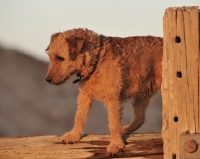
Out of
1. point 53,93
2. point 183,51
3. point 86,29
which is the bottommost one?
point 183,51

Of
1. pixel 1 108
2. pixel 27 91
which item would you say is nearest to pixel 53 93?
pixel 27 91

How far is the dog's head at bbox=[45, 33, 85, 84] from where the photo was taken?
6188 millimetres

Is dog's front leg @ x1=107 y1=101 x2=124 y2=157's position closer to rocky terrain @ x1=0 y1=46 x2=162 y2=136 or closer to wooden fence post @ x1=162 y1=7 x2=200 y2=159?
wooden fence post @ x1=162 y1=7 x2=200 y2=159

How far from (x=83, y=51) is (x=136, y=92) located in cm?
86

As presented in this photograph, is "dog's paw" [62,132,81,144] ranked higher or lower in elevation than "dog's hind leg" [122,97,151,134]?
lower

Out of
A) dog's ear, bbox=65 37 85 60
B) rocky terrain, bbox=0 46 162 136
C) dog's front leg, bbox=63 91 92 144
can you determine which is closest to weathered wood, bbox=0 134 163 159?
dog's front leg, bbox=63 91 92 144

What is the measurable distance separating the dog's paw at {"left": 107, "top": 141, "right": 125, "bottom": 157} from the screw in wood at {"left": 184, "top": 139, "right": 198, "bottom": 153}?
108cm

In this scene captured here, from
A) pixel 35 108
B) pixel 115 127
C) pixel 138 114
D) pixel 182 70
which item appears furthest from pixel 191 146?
pixel 35 108

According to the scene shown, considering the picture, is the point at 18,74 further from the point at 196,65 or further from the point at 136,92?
the point at 196,65

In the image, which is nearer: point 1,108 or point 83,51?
point 83,51

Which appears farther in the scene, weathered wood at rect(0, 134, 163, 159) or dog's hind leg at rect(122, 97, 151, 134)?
dog's hind leg at rect(122, 97, 151, 134)

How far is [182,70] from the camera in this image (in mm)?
4988

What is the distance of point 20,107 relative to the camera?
80.6 feet

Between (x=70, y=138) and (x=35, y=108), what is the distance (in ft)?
63.6
